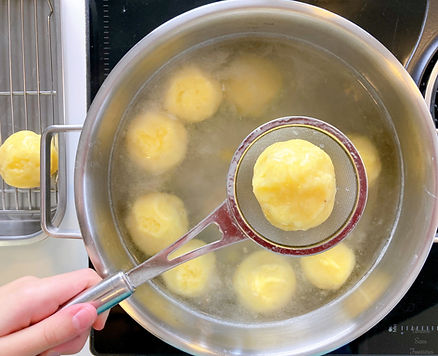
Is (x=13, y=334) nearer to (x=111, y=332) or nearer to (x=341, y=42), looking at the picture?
(x=111, y=332)

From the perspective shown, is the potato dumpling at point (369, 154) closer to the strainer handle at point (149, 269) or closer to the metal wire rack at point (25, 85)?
the strainer handle at point (149, 269)

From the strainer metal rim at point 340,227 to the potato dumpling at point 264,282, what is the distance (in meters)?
0.14

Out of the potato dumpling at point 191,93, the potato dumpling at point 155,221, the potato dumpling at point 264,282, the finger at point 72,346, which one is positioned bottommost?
the finger at point 72,346

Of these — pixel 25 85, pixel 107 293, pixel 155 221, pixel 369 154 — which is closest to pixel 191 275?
pixel 155 221

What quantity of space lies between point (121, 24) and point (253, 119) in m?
0.33

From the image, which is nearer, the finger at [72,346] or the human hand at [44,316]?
the human hand at [44,316]

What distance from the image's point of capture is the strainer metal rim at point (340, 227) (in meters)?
0.70

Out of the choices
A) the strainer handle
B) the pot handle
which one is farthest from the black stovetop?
the strainer handle

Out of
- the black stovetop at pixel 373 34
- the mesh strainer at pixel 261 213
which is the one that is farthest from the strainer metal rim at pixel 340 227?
the black stovetop at pixel 373 34

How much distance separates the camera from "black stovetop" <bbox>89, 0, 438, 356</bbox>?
2.68 feet

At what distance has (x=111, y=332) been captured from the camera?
2.88 ft

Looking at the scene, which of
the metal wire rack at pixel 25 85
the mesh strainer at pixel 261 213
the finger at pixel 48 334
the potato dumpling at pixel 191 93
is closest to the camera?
the finger at pixel 48 334

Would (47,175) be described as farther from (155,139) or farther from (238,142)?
(238,142)

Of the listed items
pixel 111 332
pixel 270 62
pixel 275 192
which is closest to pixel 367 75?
pixel 270 62
